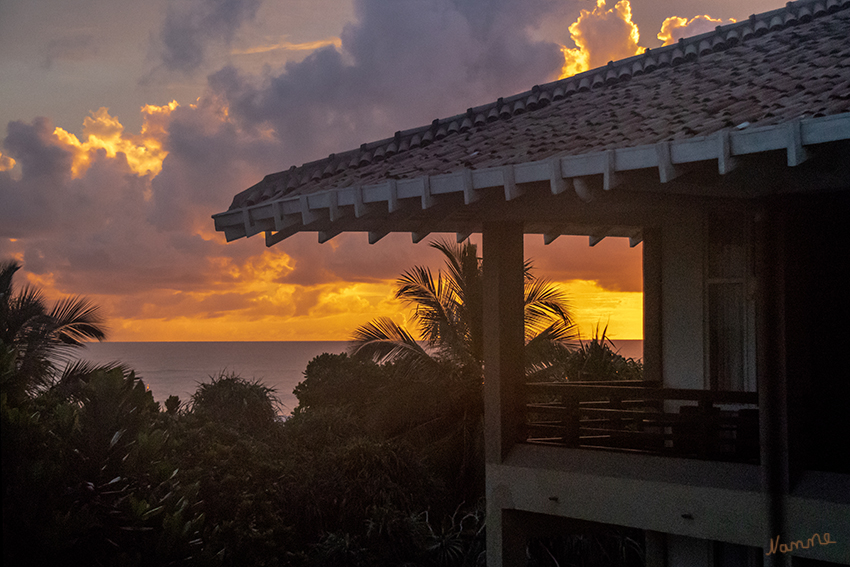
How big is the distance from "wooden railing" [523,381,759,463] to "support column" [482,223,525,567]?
0.80 ft

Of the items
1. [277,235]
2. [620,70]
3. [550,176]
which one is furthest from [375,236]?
[620,70]

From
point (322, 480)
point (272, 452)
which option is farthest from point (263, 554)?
point (272, 452)

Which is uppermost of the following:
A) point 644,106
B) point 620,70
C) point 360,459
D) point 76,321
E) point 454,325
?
point 620,70

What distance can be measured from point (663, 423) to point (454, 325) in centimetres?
1017

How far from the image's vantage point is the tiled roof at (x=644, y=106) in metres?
5.97

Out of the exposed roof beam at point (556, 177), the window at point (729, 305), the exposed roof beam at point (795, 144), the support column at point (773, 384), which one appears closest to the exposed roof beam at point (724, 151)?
the exposed roof beam at point (795, 144)

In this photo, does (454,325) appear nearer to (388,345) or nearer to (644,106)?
(388,345)

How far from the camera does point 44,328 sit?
566 inches

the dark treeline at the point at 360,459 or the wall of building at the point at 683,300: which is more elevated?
the wall of building at the point at 683,300

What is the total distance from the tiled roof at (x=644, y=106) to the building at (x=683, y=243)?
1.4 inches

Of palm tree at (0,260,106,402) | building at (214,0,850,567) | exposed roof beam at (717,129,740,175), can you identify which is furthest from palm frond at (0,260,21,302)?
exposed roof beam at (717,129,740,175)

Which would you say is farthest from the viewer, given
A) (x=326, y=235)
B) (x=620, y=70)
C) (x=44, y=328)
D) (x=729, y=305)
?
(x=44, y=328)

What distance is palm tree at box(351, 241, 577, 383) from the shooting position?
1714 cm

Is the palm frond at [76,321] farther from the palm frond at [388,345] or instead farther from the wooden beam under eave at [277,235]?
the wooden beam under eave at [277,235]
